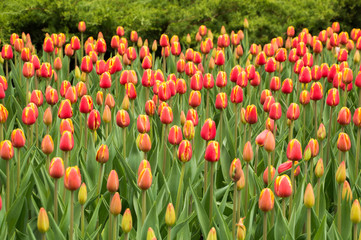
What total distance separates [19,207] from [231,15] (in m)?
4.84

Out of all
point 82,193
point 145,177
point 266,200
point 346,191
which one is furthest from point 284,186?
point 82,193

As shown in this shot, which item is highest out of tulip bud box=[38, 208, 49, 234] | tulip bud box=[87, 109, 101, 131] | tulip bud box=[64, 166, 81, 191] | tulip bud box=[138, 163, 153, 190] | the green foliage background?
tulip bud box=[64, 166, 81, 191]

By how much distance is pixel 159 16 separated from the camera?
6504 millimetres

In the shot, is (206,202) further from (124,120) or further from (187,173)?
(124,120)

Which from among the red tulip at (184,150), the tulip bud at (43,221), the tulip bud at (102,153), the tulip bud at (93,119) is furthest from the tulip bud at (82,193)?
the tulip bud at (93,119)

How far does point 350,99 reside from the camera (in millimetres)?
4309

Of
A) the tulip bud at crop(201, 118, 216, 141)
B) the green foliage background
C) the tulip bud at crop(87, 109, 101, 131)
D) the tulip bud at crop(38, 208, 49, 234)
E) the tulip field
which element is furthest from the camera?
the green foliage background

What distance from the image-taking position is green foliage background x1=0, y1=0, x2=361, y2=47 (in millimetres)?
6020

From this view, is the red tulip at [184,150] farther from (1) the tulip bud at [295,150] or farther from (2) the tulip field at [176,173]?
(1) the tulip bud at [295,150]

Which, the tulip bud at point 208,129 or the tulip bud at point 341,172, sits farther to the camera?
the tulip bud at point 208,129

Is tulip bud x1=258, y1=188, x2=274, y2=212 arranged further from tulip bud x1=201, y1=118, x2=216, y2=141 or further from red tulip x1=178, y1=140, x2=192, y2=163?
tulip bud x1=201, y1=118, x2=216, y2=141

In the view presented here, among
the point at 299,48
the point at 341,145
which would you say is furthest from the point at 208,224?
the point at 299,48

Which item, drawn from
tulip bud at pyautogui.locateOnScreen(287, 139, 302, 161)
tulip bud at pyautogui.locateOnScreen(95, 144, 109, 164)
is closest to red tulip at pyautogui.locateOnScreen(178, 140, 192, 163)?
tulip bud at pyautogui.locateOnScreen(95, 144, 109, 164)

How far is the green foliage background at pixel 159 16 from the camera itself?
6020 millimetres
